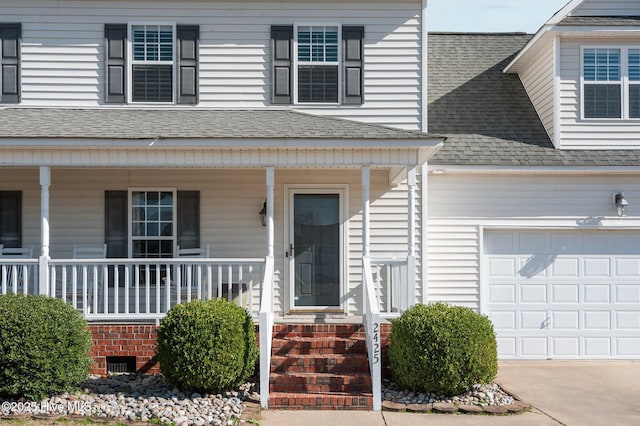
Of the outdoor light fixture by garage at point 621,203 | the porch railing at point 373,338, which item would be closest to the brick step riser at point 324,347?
the porch railing at point 373,338

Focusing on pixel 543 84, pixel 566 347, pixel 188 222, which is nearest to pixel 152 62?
pixel 188 222

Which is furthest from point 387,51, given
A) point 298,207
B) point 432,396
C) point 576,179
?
point 432,396

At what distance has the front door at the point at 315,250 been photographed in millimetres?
11930

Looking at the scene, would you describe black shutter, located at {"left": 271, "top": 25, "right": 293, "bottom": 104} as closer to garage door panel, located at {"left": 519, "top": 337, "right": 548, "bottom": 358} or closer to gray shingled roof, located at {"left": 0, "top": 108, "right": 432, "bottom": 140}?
gray shingled roof, located at {"left": 0, "top": 108, "right": 432, "bottom": 140}

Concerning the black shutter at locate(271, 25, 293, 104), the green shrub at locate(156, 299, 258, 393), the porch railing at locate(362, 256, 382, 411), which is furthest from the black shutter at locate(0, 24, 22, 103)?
the porch railing at locate(362, 256, 382, 411)

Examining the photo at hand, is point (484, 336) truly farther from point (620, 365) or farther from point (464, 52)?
point (464, 52)

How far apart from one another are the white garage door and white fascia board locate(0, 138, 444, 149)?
3129mm

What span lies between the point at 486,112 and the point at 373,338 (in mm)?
6021

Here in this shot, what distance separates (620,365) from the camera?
39.2 ft

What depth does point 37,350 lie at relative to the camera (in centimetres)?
848

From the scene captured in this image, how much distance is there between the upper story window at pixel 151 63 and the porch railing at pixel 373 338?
4.57 metres

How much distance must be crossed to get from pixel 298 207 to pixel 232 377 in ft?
12.9

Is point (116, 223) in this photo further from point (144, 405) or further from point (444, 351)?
point (444, 351)

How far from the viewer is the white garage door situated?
1237cm
